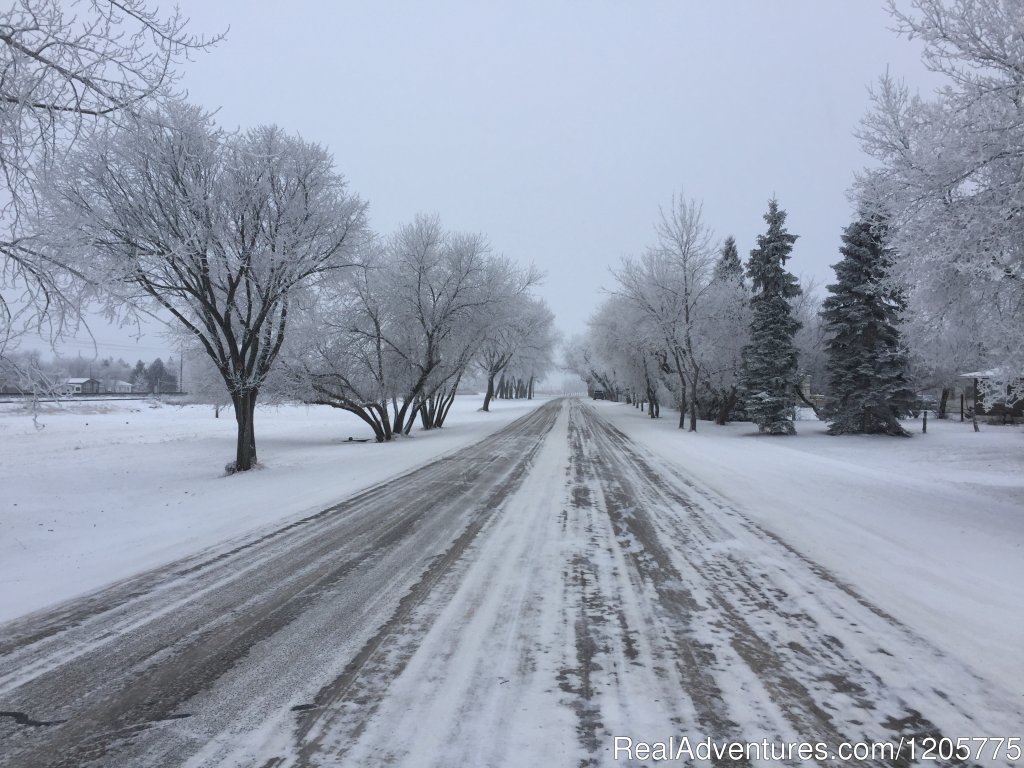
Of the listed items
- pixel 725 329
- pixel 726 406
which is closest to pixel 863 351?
pixel 725 329

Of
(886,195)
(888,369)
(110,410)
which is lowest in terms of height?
(110,410)

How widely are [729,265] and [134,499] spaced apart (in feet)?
105

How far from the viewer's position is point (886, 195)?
8.88 meters

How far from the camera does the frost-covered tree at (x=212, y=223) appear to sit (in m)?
10.6

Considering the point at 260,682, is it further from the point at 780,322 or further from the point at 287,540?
the point at 780,322

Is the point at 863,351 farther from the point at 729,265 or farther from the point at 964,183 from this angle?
the point at 964,183

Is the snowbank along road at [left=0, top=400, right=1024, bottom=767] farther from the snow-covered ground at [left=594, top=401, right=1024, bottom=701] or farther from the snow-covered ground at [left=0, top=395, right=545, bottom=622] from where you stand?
the snow-covered ground at [left=0, top=395, right=545, bottom=622]

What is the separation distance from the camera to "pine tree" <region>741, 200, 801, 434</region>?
24.3 metres

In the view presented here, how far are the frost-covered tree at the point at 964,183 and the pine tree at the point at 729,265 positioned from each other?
20.1 meters

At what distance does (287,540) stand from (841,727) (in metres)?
5.54

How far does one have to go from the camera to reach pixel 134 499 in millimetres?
9992

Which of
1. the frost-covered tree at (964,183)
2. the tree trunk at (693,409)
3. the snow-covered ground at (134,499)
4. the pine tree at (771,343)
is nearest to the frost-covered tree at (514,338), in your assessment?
the snow-covered ground at (134,499)

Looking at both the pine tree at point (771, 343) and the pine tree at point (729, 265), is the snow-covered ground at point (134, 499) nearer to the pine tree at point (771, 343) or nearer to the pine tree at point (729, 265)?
the pine tree at point (771, 343)

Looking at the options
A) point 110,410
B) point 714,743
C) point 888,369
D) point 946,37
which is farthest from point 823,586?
point 110,410
